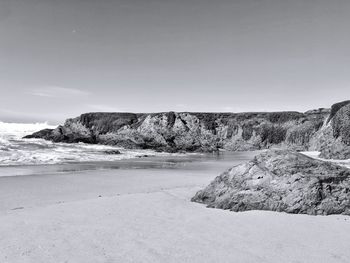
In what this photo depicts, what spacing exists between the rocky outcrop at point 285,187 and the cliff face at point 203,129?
5499 cm

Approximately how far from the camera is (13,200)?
29.5ft

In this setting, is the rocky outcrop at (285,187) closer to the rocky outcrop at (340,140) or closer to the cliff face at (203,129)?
the rocky outcrop at (340,140)

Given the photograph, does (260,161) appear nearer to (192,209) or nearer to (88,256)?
(192,209)

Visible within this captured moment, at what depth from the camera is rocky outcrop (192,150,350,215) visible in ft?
23.0

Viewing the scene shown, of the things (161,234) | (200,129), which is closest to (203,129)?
(200,129)

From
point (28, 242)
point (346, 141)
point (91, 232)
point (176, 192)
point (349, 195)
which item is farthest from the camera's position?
point (346, 141)

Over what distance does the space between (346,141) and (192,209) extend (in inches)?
1037

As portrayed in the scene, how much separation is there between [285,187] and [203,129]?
68.9 meters

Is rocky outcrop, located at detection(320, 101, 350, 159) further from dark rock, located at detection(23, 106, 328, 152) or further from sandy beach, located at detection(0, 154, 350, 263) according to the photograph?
dark rock, located at detection(23, 106, 328, 152)

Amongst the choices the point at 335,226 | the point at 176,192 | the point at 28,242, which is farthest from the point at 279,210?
the point at 28,242

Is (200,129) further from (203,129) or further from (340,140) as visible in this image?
(340,140)

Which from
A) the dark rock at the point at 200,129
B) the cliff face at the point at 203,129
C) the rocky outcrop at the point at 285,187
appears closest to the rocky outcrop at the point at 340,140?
the rocky outcrop at the point at 285,187

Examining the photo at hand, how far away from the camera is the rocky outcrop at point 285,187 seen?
23.0ft

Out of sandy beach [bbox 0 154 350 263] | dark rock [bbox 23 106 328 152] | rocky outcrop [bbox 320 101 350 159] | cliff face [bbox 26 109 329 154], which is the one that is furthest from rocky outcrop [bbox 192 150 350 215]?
dark rock [bbox 23 106 328 152]
